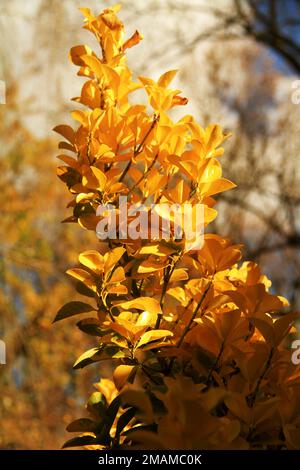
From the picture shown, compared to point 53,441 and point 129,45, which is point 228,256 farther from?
point 53,441

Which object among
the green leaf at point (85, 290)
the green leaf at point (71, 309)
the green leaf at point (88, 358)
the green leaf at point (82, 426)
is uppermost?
the green leaf at point (85, 290)

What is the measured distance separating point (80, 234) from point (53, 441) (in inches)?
91.1

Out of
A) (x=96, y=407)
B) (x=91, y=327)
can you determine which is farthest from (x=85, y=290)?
(x=96, y=407)

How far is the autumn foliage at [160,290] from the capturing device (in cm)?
56

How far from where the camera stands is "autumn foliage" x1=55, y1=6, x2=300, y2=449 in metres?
0.56

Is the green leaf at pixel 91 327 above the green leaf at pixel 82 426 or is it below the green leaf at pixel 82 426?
above

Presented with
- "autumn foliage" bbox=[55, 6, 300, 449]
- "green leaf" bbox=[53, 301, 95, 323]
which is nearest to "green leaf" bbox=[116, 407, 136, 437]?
"autumn foliage" bbox=[55, 6, 300, 449]

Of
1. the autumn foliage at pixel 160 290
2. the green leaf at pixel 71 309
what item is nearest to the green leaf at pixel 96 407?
the autumn foliage at pixel 160 290

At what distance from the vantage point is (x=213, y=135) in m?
0.65

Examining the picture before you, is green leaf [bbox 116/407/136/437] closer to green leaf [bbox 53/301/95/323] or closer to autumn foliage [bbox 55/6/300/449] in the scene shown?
autumn foliage [bbox 55/6/300/449]

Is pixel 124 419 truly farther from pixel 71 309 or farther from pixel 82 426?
pixel 71 309

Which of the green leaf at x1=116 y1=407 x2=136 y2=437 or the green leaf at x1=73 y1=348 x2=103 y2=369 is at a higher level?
the green leaf at x1=73 y1=348 x2=103 y2=369

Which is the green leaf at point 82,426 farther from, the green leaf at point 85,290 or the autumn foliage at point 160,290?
the green leaf at point 85,290

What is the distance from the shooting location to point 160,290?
0.66 meters
